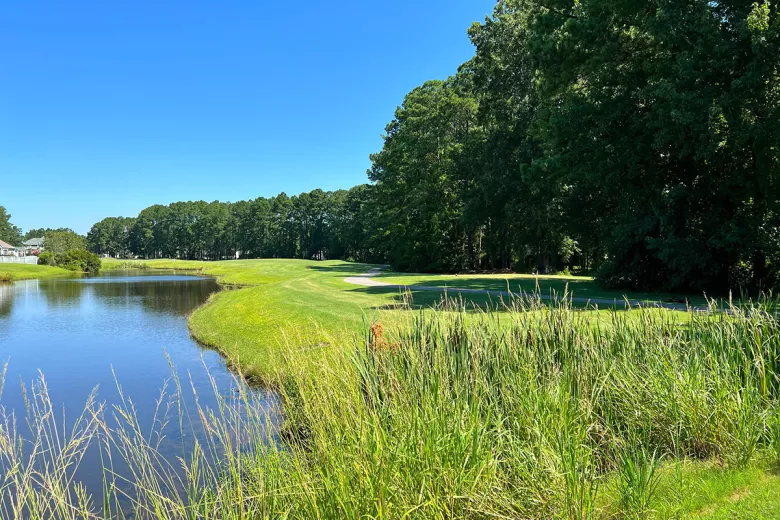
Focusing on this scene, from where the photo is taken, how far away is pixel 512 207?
30.8 m

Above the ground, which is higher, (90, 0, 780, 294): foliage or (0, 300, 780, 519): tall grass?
(90, 0, 780, 294): foliage

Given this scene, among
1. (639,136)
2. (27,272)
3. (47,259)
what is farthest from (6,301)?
(47,259)

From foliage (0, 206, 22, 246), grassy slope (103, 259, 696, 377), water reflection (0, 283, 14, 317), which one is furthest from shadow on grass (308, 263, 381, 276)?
foliage (0, 206, 22, 246)

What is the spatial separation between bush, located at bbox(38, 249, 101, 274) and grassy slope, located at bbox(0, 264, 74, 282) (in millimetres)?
6277

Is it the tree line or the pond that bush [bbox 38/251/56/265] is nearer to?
the tree line

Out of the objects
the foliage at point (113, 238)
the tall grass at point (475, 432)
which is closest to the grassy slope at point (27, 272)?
the tall grass at point (475, 432)

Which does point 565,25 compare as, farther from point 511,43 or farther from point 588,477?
point 588,477

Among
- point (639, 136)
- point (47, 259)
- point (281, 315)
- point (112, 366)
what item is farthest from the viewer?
point (47, 259)

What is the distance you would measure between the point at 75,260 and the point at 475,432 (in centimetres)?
8173

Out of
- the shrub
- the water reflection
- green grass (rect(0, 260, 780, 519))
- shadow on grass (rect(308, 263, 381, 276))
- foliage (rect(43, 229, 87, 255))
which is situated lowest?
the water reflection

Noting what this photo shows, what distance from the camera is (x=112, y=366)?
7375 millimetres

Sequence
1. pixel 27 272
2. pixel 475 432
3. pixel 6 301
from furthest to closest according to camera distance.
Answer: pixel 27 272
pixel 6 301
pixel 475 432

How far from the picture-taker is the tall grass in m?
3.63

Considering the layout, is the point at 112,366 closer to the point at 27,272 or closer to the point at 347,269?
the point at 347,269
